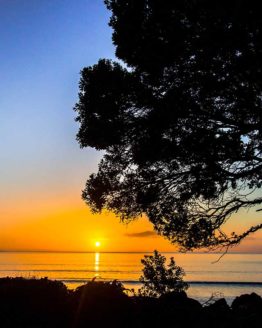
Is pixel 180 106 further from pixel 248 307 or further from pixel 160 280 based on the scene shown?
pixel 160 280

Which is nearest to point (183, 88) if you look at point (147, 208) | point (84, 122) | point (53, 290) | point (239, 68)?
point (239, 68)

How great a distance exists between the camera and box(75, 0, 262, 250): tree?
11102 mm

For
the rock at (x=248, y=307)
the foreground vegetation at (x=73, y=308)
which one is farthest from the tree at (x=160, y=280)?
the foreground vegetation at (x=73, y=308)

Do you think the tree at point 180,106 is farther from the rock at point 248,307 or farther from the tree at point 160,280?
the tree at point 160,280

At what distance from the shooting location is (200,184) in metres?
12.7

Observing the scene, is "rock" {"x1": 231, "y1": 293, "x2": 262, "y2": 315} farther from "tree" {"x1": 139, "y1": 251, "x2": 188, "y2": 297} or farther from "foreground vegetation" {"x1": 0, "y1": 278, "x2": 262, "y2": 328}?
"tree" {"x1": 139, "y1": 251, "x2": 188, "y2": 297}

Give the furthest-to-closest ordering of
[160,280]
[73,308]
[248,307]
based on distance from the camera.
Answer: [160,280], [248,307], [73,308]

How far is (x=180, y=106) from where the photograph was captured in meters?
11.7

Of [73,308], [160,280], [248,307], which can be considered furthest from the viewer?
[160,280]

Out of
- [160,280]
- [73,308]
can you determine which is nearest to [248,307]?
[73,308]

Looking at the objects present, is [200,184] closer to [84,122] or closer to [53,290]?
[84,122]

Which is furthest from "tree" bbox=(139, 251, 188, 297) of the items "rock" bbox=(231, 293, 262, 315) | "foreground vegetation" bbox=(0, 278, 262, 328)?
"foreground vegetation" bbox=(0, 278, 262, 328)

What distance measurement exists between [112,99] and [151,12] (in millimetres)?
2695

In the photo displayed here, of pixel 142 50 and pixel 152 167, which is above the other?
pixel 142 50
